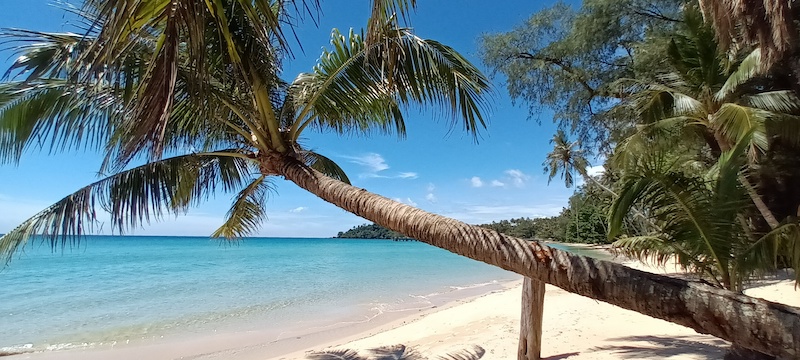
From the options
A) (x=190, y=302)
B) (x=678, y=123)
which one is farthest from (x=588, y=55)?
(x=190, y=302)

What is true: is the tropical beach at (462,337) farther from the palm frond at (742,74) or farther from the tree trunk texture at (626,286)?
the tree trunk texture at (626,286)

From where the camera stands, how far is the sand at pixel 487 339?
235 inches

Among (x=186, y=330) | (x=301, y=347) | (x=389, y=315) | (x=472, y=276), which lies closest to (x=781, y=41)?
(x=301, y=347)

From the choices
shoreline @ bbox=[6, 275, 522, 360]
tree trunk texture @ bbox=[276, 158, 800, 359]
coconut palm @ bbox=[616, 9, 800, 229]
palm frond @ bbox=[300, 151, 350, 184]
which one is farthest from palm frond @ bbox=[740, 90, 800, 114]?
shoreline @ bbox=[6, 275, 522, 360]

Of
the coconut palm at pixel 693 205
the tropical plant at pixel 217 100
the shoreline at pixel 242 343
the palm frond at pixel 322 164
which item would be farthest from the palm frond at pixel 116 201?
the shoreline at pixel 242 343

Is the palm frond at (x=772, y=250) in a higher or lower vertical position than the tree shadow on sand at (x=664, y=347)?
higher

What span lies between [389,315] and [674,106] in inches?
316

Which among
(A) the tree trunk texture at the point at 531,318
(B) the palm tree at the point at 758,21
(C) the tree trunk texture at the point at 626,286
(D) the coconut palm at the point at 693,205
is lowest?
(A) the tree trunk texture at the point at 531,318

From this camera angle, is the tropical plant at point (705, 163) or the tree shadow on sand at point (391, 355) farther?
the tree shadow on sand at point (391, 355)

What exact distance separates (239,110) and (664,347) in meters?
6.01

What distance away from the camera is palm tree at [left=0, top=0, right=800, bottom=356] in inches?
64.0

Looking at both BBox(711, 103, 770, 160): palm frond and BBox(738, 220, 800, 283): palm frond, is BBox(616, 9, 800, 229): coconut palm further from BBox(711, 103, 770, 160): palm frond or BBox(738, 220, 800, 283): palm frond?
BBox(738, 220, 800, 283): palm frond

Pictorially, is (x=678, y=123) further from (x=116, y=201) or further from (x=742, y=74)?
(x=116, y=201)

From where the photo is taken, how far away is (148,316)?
11.2 metres
